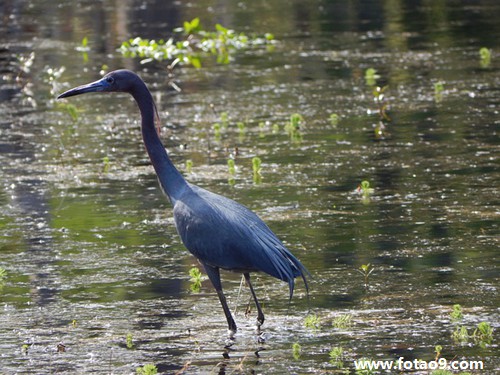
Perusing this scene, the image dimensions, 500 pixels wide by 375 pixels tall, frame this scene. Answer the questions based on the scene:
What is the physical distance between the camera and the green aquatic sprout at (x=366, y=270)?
8622 mm

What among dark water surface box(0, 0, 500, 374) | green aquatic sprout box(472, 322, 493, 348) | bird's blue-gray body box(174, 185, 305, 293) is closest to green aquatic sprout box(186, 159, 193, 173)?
dark water surface box(0, 0, 500, 374)

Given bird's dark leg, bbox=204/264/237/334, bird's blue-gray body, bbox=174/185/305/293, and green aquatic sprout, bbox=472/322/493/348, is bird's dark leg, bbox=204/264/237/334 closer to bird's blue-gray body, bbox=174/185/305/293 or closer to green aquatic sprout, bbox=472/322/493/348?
bird's blue-gray body, bbox=174/185/305/293

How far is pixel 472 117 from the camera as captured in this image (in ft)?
48.6

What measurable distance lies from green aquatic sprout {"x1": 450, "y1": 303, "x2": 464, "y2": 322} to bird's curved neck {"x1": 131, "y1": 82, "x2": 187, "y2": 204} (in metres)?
2.03

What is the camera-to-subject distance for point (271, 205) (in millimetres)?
11188

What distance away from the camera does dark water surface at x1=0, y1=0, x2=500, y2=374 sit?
25.3 ft

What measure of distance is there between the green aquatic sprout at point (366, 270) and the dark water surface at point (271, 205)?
43 millimetres

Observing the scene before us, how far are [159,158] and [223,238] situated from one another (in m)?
0.86

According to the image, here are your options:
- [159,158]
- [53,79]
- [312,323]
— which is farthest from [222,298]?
[53,79]

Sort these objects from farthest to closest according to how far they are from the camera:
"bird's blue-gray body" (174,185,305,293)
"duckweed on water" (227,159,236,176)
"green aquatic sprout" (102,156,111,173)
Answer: "green aquatic sprout" (102,156,111,173) < "duckweed on water" (227,159,236,176) < "bird's blue-gray body" (174,185,305,293)

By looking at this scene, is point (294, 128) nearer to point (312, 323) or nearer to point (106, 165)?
point (106, 165)

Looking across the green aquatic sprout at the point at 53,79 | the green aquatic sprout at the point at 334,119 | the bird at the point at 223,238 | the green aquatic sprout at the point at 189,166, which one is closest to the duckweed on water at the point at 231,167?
the green aquatic sprout at the point at 189,166

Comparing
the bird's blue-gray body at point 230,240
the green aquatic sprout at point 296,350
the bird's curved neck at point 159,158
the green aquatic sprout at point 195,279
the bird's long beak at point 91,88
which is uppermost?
the bird's long beak at point 91,88

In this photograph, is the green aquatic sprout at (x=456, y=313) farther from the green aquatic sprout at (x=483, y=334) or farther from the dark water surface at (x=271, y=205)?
the green aquatic sprout at (x=483, y=334)
